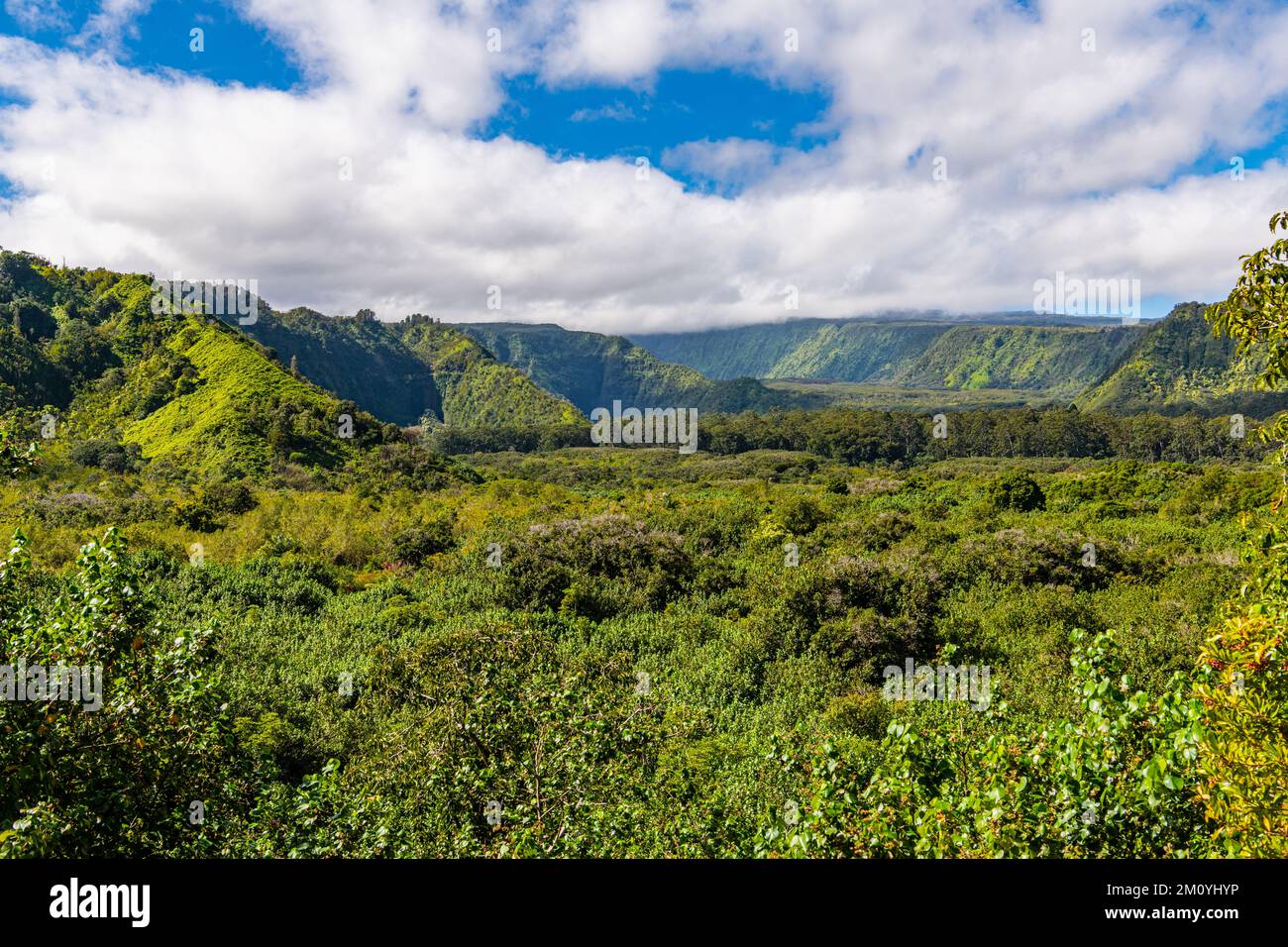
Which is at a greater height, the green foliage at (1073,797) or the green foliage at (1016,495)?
the green foliage at (1016,495)

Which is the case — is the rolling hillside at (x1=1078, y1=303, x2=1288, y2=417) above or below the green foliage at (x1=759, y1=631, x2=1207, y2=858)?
above

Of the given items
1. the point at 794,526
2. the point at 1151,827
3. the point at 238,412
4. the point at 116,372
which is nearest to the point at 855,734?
the point at 1151,827

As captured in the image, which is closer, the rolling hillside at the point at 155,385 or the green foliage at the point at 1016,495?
the green foliage at the point at 1016,495

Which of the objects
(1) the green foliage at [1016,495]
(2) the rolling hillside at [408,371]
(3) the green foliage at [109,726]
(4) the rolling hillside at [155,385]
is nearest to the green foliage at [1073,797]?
(3) the green foliage at [109,726]

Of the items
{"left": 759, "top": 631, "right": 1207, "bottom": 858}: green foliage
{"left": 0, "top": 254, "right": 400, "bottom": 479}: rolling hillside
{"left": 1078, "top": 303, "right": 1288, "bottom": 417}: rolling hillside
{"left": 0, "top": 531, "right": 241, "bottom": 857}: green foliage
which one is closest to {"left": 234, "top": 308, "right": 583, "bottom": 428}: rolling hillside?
{"left": 0, "top": 254, "right": 400, "bottom": 479}: rolling hillside

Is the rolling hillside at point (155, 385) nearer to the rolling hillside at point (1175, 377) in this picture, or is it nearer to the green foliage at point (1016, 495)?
the green foliage at point (1016, 495)

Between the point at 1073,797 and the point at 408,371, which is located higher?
the point at 408,371

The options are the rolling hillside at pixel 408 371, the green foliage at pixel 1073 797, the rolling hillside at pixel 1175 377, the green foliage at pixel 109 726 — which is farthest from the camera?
the rolling hillside at pixel 1175 377

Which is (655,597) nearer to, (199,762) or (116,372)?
(199,762)

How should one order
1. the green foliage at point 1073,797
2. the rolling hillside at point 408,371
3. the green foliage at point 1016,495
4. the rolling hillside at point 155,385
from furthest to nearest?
the rolling hillside at point 408,371, the rolling hillside at point 155,385, the green foliage at point 1016,495, the green foliage at point 1073,797

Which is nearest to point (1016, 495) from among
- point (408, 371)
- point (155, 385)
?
point (155, 385)

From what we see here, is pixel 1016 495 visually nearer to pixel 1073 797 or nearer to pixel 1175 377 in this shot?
pixel 1073 797

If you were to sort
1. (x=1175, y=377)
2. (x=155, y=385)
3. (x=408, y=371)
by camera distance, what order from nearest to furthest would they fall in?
(x=155, y=385) < (x=408, y=371) < (x=1175, y=377)

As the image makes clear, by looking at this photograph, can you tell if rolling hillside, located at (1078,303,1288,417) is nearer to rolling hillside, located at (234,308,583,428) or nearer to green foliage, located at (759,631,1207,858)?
rolling hillside, located at (234,308,583,428)
